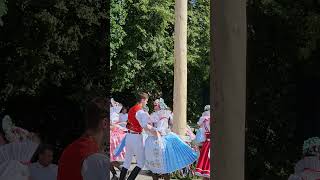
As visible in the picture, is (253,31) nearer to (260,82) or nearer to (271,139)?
(260,82)

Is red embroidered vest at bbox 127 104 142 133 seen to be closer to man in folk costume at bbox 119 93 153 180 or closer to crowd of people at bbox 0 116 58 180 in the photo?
man in folk costume at bbox 119 93 153 180

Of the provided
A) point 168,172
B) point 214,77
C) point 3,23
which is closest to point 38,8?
point 3,23

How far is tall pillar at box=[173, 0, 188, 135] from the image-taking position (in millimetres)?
→ 11664

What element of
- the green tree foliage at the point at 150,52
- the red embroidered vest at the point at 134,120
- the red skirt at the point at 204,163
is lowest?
the red skirt at the point at 204,163

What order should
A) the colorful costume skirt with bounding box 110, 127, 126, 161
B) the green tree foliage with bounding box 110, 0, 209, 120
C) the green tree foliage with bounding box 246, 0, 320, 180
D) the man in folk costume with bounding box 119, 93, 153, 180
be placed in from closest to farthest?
1. the green tree foliage with bounding box 246, 0, 320, 180
2. the man in folk costume with bounding box 119, 93, 153, 180
3. the colorful costume skirt with bounding box 110, 127, 126, 161
4. the green tree foliage with bounding box 110, 0, 209, 120

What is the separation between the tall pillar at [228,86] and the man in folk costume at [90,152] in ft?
2.73

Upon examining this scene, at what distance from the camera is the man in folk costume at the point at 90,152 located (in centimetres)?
344

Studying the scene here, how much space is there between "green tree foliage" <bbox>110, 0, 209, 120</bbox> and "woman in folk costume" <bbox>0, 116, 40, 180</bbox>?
68.5 feet

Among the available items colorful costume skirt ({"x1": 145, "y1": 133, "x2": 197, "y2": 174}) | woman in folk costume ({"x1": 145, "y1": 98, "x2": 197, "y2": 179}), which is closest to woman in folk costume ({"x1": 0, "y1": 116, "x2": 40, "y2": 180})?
woman in folk costume ({"x1": 145, "y1": 98, "x2": 197, "y2": 179})

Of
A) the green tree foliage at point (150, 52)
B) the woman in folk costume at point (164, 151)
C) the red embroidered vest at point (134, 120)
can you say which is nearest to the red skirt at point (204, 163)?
the woman in folk costume at point (164, 151)

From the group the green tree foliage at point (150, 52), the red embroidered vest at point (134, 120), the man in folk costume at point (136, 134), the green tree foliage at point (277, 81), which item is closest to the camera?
the green tree foliage at point (277, 81)

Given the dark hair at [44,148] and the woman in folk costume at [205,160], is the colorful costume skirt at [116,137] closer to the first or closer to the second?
the woman in folk costume at [205,160]

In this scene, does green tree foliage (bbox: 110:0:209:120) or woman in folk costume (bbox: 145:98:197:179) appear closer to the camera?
woman in folk costume (bbox: 145:98:197:179)

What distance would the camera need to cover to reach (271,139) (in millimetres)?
3576
